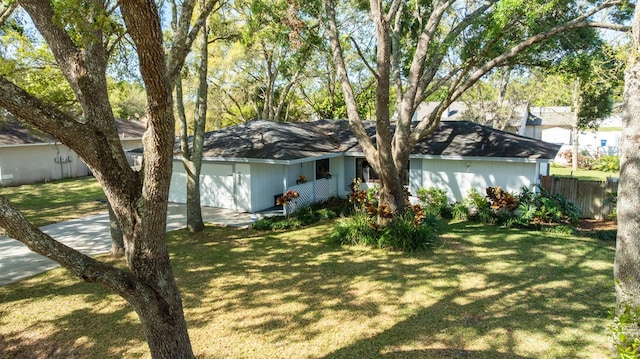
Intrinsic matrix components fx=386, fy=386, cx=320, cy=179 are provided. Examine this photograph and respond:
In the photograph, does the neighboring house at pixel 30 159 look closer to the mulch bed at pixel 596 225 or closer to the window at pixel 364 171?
the window at pixel 364 171

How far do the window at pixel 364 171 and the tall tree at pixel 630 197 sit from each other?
12.3m

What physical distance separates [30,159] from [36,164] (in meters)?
0.44

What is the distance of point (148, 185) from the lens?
3.87 meters

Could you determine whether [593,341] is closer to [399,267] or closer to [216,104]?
[399,267]

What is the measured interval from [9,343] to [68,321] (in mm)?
792

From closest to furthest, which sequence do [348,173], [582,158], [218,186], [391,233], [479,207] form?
[391,233] → [479,207] → [218,186] → [348,173] → [582,158]

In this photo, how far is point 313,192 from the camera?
53.0 ft

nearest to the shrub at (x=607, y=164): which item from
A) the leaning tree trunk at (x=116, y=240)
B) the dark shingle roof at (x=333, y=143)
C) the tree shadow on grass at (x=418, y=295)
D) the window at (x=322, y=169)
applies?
the dark shingle roof at (x=333, y=143)

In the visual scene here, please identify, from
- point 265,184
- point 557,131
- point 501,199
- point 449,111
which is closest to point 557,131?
point 557,131

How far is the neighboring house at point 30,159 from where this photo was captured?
21469 millimetres

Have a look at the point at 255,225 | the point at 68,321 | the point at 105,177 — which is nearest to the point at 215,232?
the point at 255,225

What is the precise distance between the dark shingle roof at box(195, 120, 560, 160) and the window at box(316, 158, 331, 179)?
0.86 metres

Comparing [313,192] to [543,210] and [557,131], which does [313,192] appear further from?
[557,131]

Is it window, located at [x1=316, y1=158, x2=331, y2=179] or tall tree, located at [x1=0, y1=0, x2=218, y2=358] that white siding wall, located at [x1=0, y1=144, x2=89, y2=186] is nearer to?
window, located at [x1=316, y1=158, x2=331, y2=179]
